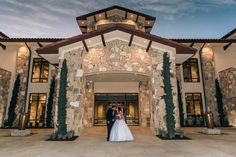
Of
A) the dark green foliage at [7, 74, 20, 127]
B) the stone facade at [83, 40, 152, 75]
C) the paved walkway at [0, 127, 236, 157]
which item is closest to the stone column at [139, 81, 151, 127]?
the stone facade at [83, 40, 152, 75]

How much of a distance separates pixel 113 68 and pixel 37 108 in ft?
34.1

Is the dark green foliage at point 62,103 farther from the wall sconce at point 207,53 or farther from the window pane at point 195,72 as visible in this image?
the wall sconce at point 207,53

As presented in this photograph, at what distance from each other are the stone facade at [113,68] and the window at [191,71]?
8.30m

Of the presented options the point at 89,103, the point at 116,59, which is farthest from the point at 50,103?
the point at 116,59

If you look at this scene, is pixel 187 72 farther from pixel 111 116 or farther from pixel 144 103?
pixel 111 116

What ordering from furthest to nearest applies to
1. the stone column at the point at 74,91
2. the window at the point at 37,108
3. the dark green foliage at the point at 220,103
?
1. the window at the point at 37,108
2. the dark green foliage at the point at 220,103
3. the stone column at the point at 74,91

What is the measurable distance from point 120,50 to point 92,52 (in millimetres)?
1760

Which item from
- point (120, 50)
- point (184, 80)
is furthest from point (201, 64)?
point (120, 50)

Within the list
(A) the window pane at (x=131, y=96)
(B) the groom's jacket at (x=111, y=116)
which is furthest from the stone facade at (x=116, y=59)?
(A) the window pane at (x=131, y=96)

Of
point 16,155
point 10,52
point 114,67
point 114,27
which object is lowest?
point 16,155

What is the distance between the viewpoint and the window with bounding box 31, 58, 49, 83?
17.1m

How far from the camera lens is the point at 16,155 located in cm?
539

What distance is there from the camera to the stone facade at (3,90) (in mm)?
15516

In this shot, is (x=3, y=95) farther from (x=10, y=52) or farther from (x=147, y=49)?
(x=147, y=49)
